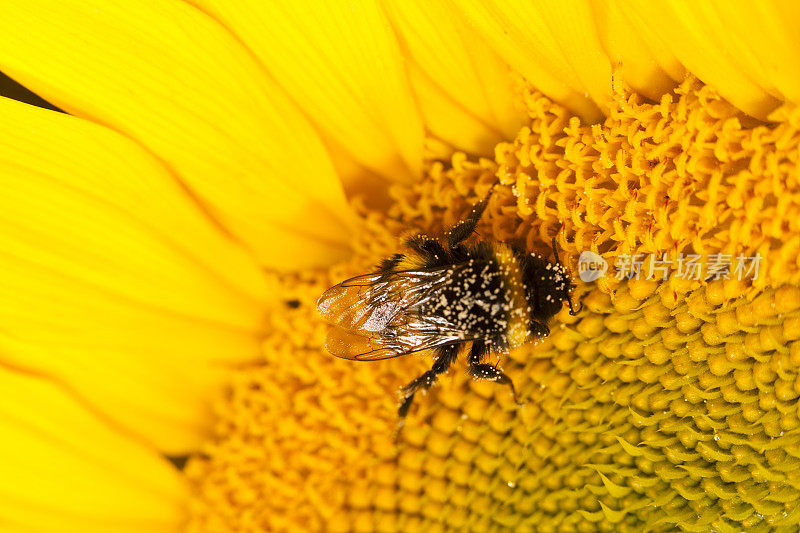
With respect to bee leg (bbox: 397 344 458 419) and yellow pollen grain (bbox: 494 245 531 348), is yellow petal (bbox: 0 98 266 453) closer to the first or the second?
bee leg (bbox: 397 344 458 419)

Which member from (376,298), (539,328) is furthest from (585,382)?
(376,298)

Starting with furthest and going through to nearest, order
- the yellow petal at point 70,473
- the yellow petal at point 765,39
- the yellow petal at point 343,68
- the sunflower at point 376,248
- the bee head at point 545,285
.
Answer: the yellow petal at point 70,473 → the yellow petal at point 343,68 → the bee head at point 545,285 → the sunflower at point 376,248 → the yellow petal at point 765,39

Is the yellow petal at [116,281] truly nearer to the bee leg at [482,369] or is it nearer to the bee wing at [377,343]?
the bee wing at [377,343]

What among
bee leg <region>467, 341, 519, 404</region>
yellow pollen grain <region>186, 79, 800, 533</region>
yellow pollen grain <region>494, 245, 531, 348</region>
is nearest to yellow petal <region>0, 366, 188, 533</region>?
yellow pollen grain <region>186, 79, 800, 533</region>

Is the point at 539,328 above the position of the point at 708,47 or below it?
below

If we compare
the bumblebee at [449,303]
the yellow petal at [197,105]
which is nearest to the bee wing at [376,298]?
the bumblebee at [449,303]

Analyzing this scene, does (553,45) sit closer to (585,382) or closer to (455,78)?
(455,78)

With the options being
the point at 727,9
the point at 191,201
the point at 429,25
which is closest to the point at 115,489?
the point at 191,201

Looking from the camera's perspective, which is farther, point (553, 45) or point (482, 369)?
point (482, 369)
